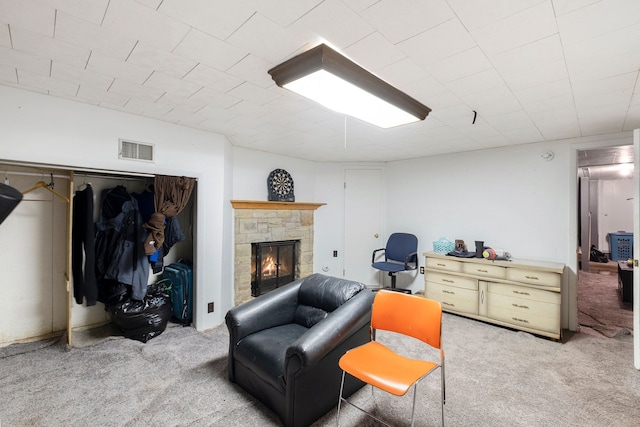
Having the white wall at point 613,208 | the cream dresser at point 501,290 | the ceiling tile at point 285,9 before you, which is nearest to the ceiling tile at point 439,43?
the ceiling tile at point 285,9

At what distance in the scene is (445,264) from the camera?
12.7ft

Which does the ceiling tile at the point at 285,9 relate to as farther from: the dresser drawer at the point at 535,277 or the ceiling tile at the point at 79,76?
the dresser drawer at the point at 535,277

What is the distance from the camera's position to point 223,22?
4.66 feet

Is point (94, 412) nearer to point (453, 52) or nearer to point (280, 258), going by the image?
point (280, 258)

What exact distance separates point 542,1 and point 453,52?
0.45 m

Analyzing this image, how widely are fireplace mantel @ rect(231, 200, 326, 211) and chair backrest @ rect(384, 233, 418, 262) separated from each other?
134cm

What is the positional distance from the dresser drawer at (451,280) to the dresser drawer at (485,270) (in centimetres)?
10

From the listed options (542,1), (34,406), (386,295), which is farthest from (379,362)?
(34,406)

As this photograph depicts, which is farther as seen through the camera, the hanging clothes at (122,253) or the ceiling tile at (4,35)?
the hanging clothes at (122,253)

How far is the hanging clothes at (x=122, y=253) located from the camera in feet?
9.42

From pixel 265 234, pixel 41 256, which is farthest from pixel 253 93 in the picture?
pixel 41 256

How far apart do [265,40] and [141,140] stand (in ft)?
6.40

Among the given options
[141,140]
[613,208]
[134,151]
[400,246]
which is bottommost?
[400,246]

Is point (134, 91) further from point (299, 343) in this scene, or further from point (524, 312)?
point (524, 312)
